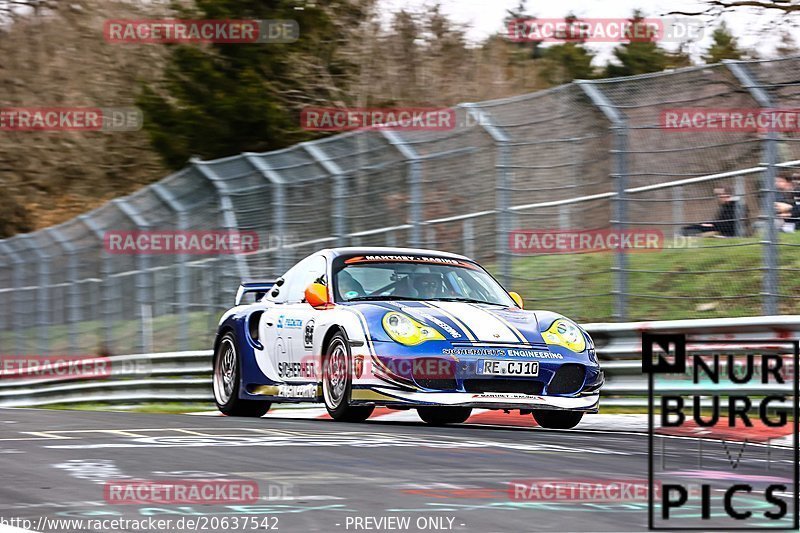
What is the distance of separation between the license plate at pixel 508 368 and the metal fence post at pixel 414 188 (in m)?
4.62

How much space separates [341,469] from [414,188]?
7303mm

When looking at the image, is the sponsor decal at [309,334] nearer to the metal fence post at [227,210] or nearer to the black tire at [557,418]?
the black tire at [557,418]

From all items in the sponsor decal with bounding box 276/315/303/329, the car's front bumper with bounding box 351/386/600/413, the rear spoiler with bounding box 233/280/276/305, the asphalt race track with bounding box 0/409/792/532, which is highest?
the rear spoiler with bounding box 233/280/276/305

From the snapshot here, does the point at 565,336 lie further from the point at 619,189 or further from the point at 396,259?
the point at 619,189

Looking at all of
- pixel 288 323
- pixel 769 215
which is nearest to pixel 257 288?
pixel 288 323

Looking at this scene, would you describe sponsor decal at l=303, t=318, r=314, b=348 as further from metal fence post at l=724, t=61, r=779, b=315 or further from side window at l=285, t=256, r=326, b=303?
metal fence post at l=724, t=61, r=779, b=315

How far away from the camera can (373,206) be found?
47.4 ft

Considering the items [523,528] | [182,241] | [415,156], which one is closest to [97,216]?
[182,241]

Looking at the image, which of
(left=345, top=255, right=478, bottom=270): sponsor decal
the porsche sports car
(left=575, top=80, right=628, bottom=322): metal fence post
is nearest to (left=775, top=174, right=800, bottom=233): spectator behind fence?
(left=575, top=80, right=628, bottom=322): metal fence post

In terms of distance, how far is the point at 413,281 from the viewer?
34.4ft

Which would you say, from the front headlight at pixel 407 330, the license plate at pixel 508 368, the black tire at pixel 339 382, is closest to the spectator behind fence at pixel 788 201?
the license plate at pixel 508 368

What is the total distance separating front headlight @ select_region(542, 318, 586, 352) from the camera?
9.40 metres

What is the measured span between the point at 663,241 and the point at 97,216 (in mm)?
10174

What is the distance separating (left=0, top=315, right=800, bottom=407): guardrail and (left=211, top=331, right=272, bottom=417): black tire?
116 inches
